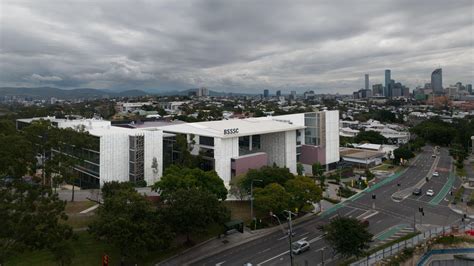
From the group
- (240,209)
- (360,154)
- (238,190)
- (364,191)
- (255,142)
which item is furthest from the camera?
(360,154)

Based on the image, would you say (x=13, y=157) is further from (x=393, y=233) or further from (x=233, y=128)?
(x=393, y=233)

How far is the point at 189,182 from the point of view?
1937 inches

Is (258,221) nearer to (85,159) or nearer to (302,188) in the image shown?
(302,188)

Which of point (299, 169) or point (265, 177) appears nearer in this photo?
point (265, 177)

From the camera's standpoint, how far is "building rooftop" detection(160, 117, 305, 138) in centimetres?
6838

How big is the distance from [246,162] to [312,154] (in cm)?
2536

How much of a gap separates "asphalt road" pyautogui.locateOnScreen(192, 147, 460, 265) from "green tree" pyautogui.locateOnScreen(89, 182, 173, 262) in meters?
6.66

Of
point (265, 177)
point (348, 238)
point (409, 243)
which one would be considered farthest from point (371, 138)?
point (348, 238)

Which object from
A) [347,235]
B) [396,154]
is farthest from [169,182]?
[396,154]

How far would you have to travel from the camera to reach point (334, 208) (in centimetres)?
6091

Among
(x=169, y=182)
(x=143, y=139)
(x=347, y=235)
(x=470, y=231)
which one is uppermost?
(x=143, y=139)

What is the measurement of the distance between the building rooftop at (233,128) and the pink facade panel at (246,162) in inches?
181

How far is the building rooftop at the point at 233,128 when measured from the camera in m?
68.4

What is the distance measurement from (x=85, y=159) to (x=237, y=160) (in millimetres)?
28768
